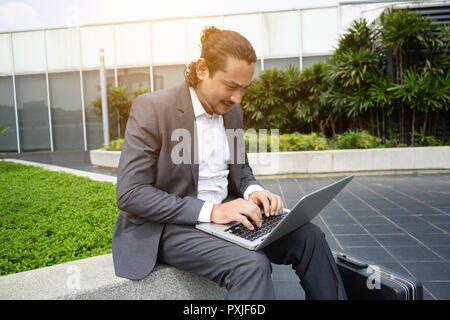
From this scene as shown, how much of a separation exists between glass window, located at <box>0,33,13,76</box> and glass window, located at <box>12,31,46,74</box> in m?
0.25

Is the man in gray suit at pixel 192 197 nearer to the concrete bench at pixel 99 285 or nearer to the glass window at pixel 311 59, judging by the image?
the concrete bench at pixel 99 285

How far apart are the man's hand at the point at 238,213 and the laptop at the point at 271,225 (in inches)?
1.6

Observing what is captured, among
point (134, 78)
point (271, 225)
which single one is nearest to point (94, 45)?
point (134, 78)

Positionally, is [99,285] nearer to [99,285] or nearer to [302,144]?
[99,285]

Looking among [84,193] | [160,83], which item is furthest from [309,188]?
[160,83]

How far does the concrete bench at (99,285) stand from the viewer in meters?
1.72

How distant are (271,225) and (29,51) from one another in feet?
56.1

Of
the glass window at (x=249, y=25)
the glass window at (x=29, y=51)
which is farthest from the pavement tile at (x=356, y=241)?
the glass window at (x=29, y=51)

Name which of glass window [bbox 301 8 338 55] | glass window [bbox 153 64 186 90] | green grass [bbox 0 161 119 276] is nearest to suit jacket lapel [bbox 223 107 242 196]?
green grass [bbox 0 161 119 276]

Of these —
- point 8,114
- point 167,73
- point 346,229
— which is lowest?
point 346,229

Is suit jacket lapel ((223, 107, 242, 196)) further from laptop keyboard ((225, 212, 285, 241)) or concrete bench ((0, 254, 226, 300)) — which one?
concrete bench ((0, 254, 226, 300))

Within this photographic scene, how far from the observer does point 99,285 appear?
1.76 m

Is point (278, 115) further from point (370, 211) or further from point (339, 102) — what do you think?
point (370, 211)
